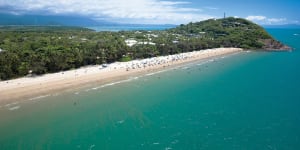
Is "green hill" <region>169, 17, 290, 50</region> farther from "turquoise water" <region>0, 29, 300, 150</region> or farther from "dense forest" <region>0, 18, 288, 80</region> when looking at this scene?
"turquoise water" <region>0, 29, 300, 150</region>

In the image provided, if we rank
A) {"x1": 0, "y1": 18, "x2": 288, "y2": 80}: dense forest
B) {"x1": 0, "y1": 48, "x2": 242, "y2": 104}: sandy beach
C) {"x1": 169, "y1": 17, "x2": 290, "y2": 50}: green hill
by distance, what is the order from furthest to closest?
{"x1": 169, "y1": 17, "x2": 290, "y2": 50}: green hill, {"x1": 0, "y1": 18, "x2": 288, "y2": 80}: dense forest, {"x1": 0, "y1": 48, "x2": 242, "y2": 104}: sandy beach

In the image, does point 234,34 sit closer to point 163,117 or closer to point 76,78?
point 76,78

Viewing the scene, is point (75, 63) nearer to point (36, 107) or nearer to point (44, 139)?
point (36, 107)

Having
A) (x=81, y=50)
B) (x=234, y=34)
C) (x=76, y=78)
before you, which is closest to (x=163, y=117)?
(x=76, y=78)

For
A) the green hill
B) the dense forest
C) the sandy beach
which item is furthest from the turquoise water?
the green hill

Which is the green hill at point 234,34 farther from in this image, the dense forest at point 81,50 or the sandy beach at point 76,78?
the sandy beach at point 76,78

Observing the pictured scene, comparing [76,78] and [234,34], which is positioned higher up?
[234,34]

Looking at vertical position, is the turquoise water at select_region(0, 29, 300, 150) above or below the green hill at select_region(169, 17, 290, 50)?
below
